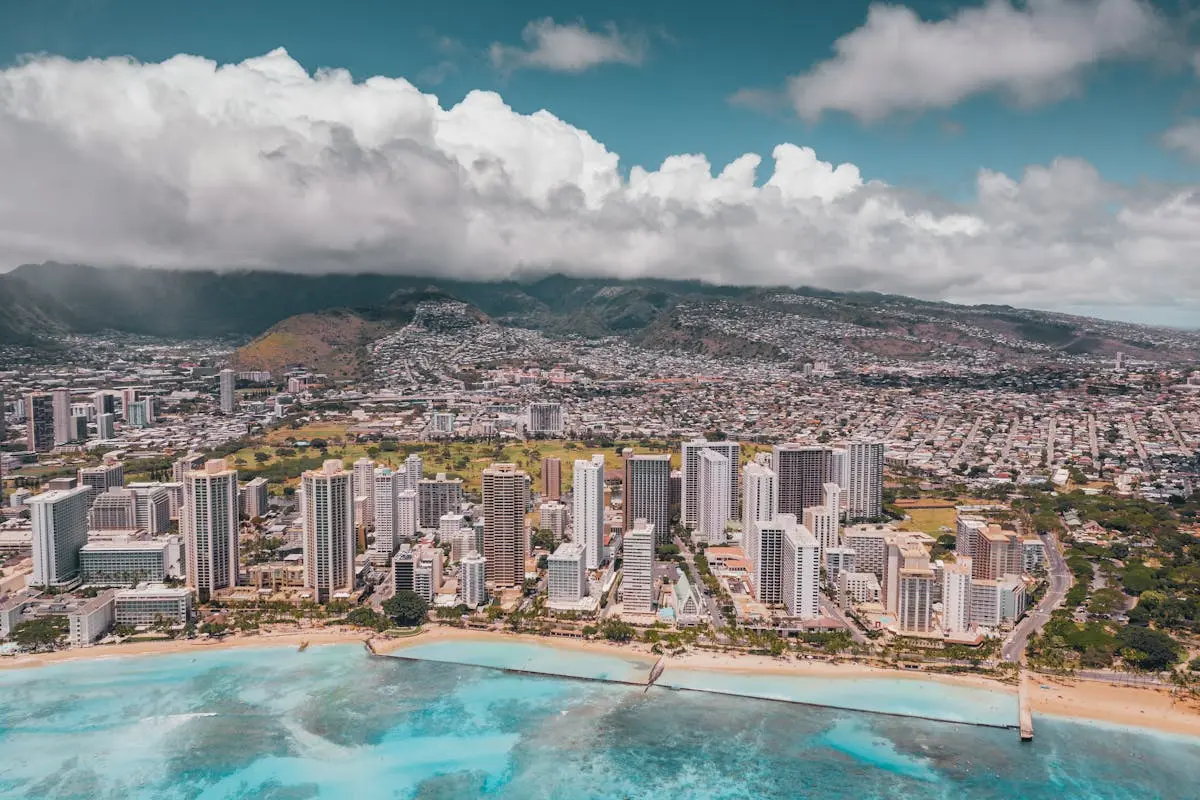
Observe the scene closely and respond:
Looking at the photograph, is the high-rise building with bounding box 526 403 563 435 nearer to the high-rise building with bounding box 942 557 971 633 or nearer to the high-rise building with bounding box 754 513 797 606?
the high-rise building with bounding box 754 513 797 606

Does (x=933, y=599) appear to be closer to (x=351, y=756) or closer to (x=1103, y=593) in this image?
(x=1103, y=593)

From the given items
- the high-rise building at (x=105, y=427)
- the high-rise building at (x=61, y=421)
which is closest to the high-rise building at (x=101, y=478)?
the high-rise building at (x=61, y=421)

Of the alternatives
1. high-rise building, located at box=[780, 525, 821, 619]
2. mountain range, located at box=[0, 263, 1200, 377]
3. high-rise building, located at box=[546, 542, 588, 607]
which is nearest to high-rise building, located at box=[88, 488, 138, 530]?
high-rise building, located at box=[546, 542, 588, 607]

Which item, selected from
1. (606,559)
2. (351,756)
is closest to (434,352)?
(606,559)

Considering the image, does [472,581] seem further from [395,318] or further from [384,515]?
[395,318]

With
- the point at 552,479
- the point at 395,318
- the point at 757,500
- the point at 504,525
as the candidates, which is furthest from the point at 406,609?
the point at 395,318

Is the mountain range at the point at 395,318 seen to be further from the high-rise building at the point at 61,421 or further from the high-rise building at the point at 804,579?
the high-rise building at the point at 804,579
